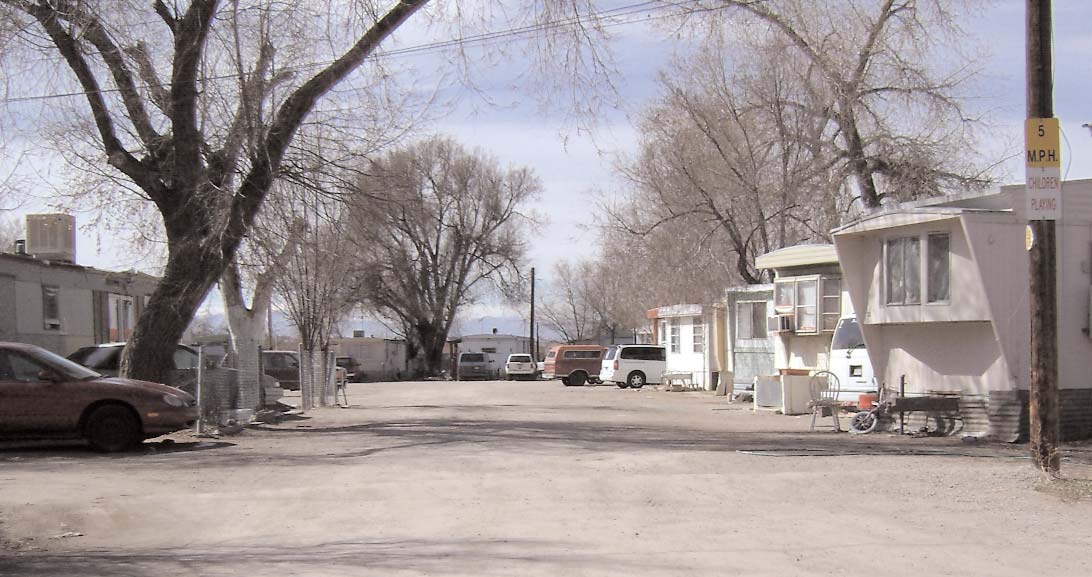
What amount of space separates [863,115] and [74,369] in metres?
18.5

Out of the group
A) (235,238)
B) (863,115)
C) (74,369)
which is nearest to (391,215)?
(235,238)

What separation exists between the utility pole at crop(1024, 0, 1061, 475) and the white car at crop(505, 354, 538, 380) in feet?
134

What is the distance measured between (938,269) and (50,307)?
2080 cm

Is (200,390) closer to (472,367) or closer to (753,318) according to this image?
(753,318)

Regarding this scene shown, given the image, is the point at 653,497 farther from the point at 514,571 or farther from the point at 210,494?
the point at 210,494

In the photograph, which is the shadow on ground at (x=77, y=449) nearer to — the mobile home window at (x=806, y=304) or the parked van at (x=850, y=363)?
the parked van at (x=850, y=363)

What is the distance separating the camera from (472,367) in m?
52.1

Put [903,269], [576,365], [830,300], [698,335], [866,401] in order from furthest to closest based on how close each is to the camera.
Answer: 1. [576,365]
2. [698,335]
3. [830,300]
4. [866,401]
5. [903,269]

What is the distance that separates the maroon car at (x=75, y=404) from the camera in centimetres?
1327

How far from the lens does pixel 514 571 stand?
22.5 ft

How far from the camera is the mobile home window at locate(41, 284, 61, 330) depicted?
982 inches

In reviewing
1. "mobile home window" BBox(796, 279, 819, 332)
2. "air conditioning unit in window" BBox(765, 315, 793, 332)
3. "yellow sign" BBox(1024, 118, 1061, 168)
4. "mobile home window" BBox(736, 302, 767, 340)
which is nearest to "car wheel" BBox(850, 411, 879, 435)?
"mobile home window" BBox(796, 279, 819, 332)

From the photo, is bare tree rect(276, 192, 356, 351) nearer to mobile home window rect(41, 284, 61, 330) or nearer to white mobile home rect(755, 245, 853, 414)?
mobile home window rect(41, 284, 61, 330)

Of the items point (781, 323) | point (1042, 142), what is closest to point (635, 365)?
point (781, 323)
